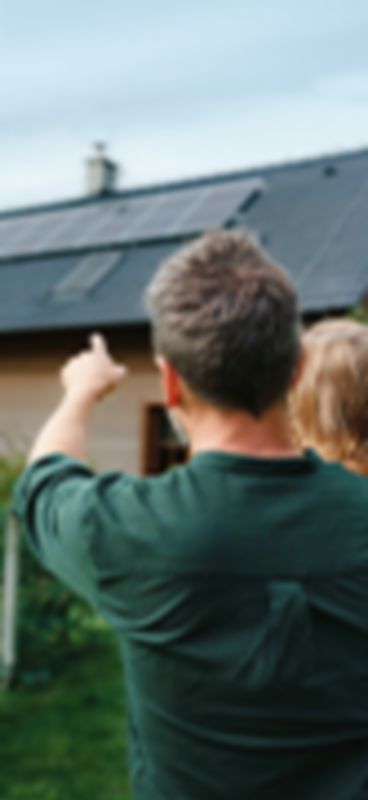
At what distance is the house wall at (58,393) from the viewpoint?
12445 millimetres

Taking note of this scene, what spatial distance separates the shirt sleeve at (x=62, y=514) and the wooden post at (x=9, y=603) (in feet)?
14.9

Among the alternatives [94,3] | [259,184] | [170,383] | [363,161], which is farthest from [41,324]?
[170,383]

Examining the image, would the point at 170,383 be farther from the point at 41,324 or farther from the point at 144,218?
the point at 144,218

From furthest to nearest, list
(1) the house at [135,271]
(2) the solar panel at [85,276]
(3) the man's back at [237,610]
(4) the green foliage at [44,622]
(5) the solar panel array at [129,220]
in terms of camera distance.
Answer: (5) the solar panel array at [129,220], (2) the solar panel at [85,276], (1) the house at [135,271], (4) the green foliage at [44,622], (3) the man's back at [237,610]

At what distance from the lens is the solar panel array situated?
47.6ft

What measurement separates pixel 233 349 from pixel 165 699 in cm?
48

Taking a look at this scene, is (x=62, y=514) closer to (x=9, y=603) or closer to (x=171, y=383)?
(x=171, y=383)

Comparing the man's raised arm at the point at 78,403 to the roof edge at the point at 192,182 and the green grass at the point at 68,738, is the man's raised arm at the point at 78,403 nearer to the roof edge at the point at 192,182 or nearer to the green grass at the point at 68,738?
the green grass at the point at 68,738

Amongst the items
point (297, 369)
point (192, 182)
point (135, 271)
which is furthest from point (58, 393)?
point (297, 369)

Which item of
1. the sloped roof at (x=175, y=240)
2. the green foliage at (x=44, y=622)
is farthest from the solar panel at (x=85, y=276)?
the green foliage at (x=44, y=622)

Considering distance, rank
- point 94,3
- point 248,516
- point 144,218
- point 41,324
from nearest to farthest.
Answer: point 248,516
point 94,3
point 41,324
point 144,218

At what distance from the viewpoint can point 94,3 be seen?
339cm

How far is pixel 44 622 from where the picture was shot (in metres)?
6.17

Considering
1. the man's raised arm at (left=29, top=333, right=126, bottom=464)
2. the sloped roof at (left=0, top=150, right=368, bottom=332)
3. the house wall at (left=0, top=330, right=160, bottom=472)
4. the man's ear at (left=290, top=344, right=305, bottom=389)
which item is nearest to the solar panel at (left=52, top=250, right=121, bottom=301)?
the sloped roof at (left=0, top=150, right=368, bottom=332)
